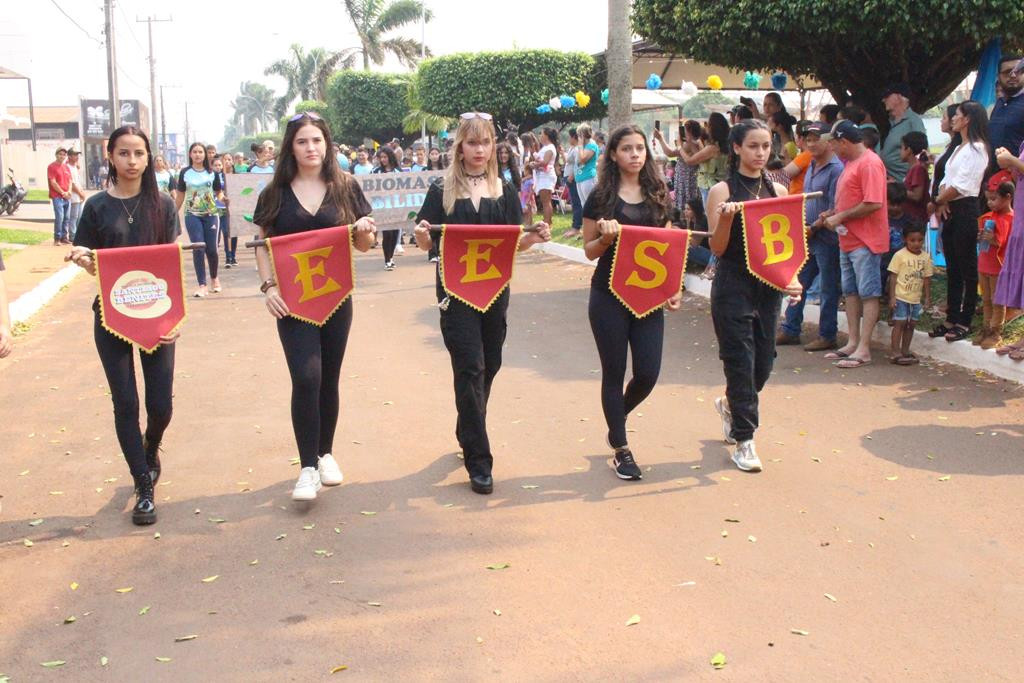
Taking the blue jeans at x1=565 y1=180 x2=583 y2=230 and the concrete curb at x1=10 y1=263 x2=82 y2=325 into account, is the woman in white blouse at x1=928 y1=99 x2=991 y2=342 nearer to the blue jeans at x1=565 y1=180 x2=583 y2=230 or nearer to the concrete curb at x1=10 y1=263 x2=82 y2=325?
the concrete curb at x1=10 y1=263 x2=82 y2=325

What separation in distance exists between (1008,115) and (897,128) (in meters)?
1.27

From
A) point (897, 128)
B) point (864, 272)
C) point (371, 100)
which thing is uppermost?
point (371, 100)

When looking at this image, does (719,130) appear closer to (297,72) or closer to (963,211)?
(963,211)

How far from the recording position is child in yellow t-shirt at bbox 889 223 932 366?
26.3 feet

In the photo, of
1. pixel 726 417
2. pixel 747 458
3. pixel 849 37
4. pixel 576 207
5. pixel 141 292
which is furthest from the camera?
pixel 576 207

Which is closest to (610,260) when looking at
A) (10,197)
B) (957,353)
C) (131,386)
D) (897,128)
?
(131,386)

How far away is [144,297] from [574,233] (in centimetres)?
1301

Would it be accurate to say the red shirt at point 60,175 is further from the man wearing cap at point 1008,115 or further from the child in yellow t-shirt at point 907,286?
the man wearing cap at point 1008,115

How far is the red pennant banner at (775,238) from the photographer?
18.7ft

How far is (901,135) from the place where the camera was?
31.4ft

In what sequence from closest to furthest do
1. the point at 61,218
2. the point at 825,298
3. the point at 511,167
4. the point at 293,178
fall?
the point at 293,178 → the point at 511,167 → the point at 825,298 → the point at 61,218

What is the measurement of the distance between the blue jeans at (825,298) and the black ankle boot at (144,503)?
18.7 ft

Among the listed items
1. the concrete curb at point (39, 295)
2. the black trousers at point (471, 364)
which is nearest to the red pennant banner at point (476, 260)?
the black trousers at point (471, 364)

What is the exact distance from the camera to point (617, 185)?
5.61 metres
